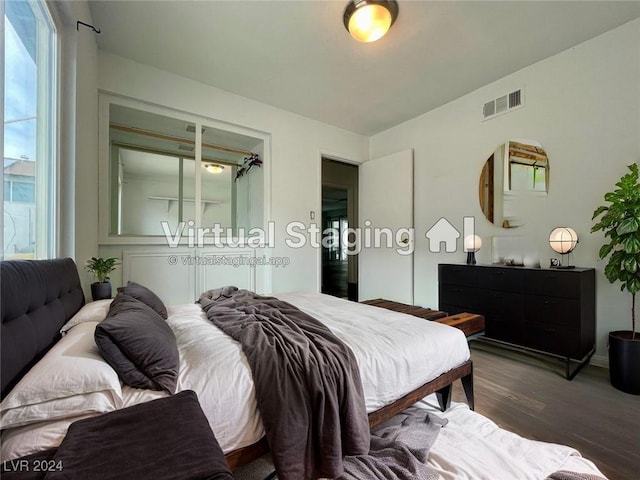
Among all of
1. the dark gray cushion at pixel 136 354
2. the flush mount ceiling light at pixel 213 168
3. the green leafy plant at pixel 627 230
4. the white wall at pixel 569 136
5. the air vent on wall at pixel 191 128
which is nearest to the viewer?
the dark gray cushion at pixel 136 354

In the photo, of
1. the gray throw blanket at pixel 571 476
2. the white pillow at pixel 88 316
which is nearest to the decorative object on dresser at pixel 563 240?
the gray throw blanket at pixel 571 476

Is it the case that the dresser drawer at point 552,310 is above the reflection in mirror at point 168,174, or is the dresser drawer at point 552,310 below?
below

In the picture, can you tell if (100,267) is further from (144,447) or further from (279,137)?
(279,137)

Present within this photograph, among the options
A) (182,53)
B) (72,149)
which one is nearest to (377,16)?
(182,53)

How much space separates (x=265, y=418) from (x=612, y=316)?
3.01m

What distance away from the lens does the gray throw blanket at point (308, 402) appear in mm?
1049

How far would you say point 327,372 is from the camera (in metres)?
1.18

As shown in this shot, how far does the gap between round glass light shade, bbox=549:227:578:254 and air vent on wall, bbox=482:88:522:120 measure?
1414 millimetres

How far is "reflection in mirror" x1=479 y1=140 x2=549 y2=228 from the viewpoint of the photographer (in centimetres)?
289

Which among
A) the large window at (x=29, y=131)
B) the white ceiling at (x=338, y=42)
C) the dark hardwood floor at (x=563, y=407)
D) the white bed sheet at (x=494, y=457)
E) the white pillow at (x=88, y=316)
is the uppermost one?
the white ceiling at (x=338, y=42)

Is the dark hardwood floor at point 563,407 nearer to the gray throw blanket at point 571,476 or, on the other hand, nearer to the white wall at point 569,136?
the gray throw blanket at point 571,476

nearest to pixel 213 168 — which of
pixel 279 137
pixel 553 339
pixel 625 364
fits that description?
pixel 279 137

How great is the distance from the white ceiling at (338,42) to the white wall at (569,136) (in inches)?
6.9

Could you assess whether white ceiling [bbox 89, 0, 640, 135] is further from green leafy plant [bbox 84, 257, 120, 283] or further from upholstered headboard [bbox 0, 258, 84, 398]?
upholstered headboard [bbox 0, 258, 84, 398]
